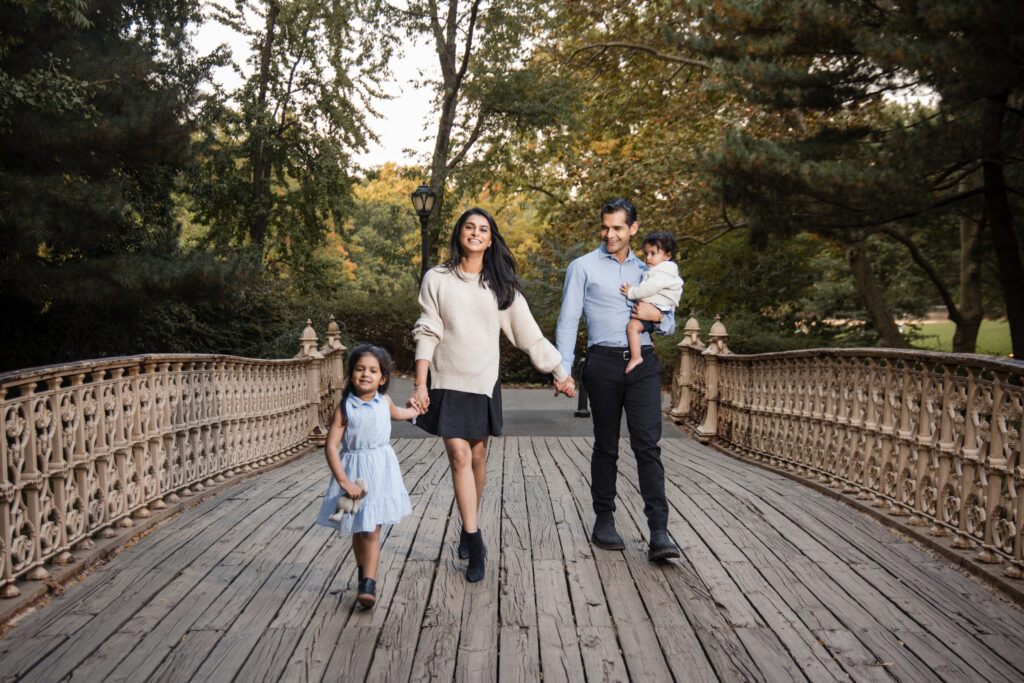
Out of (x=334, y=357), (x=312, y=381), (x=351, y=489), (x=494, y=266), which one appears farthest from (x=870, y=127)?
(x=351, y=489)

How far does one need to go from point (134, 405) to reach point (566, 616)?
3.30m

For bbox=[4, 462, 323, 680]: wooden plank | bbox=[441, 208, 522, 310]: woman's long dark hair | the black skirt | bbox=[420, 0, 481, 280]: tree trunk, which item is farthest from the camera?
bbox=[420, 0, 481, 280]: tree trunk

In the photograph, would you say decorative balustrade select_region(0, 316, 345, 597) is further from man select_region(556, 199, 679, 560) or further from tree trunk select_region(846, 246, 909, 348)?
tree trunk select_region(846, 246, 909, 348)

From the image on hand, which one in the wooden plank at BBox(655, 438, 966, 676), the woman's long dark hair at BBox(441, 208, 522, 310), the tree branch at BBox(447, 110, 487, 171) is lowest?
the wooden plank at BBox(655, 438, 966, 676)

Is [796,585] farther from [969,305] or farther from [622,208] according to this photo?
[969,305]

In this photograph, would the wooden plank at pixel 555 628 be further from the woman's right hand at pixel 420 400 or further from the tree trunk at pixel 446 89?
the tree trunk at pixel 446 89

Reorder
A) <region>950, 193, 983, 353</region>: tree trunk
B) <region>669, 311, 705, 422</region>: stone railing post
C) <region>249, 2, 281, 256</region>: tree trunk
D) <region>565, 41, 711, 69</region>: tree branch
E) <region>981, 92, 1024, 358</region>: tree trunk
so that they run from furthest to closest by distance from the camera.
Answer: <region>249, 2, 281, 256</region>: tree trunk, <region>565, 41, 711, 69</region>: tree branch, <region>950, 193, 983, 353</region>: tree trunk, <region>669, 311, 705, 422</region>: stone railing post, <region>981, 92, 1024, 358</region>: tree trunk

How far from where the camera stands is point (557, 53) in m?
23.5

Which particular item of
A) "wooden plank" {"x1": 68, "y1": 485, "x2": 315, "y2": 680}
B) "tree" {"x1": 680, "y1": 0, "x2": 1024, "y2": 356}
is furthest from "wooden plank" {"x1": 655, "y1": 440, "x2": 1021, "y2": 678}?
"tree" {"x1": 680, "y1": 0, "x2": 1024, "y2": 356}

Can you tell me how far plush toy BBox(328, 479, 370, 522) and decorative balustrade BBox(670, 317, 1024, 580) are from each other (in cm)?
317

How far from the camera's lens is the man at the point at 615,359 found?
15.5ft

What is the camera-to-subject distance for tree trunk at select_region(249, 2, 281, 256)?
22.1m

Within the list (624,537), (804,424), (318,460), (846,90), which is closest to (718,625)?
(624,537)

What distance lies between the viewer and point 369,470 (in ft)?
12.7
